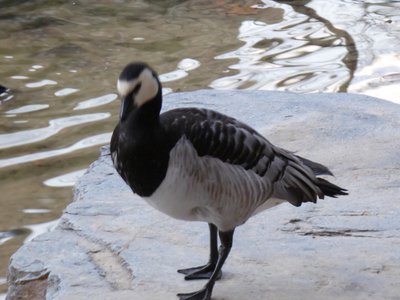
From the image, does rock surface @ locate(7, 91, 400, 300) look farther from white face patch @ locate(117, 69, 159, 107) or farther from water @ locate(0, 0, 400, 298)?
water @ locate(0, 0, 400, 298)

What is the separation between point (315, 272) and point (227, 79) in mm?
4410

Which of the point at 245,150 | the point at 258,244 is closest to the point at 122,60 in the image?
the point at 258,244

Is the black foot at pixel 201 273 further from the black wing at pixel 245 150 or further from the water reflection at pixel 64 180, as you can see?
the water reflection at pixel 64 180

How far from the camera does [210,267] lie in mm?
3910

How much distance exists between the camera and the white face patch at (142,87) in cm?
337

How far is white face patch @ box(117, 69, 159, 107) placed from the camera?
11.0 ft

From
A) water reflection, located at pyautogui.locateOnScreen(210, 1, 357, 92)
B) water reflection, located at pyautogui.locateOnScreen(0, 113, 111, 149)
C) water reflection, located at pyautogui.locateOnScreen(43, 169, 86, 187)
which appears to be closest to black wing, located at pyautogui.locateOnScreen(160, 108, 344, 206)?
water reflection, located at pyautogui.locateOnScreen(43, 169, 86, 187)

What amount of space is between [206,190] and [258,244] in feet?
2.42

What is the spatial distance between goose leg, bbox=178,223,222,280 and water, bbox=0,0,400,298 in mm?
1945

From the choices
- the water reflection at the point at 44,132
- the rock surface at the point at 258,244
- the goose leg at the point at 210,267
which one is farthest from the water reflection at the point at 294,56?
the goose leg at the point at 210,267

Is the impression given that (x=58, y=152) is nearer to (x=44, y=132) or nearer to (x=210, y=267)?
(x=44, y=132)

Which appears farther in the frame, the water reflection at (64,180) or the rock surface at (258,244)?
the water reflection at (64,180)

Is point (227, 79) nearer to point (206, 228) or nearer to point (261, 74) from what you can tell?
point (261, 74)

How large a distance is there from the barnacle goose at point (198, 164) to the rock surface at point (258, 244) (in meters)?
0.25
